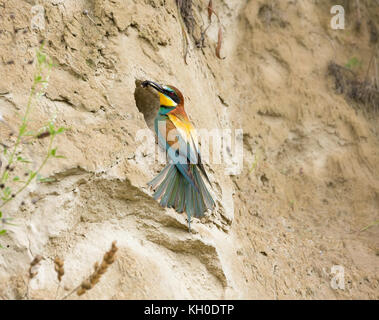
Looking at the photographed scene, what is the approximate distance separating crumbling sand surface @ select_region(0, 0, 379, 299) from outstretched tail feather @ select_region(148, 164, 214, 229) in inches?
2.2

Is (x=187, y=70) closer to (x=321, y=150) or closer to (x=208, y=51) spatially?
(x=208, y=51)

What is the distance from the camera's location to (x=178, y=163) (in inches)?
98.0

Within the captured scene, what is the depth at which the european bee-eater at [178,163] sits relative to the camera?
2.38 metres

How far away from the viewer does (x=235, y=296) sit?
2.36 m

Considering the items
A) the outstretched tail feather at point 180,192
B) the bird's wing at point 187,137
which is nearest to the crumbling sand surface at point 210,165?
the outstretched tail feather at point 180,192

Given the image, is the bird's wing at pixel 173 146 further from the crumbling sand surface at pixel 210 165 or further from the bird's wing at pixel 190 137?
the crumbling sand surface at pixel 210 165

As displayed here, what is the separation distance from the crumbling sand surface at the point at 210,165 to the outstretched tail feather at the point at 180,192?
0.06 meters

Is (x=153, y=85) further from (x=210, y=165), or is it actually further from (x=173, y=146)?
(x=210, y=165)

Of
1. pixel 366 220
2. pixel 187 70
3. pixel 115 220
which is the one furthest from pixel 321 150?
pixel 115 220

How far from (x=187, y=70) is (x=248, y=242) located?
126 cm

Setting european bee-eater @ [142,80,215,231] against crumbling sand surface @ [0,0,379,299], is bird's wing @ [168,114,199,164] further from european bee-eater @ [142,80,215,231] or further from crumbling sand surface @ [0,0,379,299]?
crumbling sand surface @ [0,0,379,299]

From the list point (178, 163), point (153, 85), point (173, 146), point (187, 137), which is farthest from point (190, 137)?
point (153, 85)

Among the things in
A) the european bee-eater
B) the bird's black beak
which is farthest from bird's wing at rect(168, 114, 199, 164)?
the bird's black beak

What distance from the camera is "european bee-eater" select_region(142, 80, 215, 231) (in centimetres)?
238
